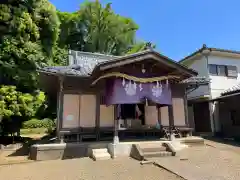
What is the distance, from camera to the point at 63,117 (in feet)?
34.8

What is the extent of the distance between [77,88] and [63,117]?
69.4 inches

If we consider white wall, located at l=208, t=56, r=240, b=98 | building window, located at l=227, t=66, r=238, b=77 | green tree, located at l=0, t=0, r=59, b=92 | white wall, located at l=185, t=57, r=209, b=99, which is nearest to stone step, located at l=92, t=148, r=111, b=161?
green tree, located at l=0, t=0, r=59, b=92

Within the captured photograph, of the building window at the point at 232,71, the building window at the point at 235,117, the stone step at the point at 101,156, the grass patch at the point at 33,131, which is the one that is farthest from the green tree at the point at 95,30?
the stone step at the point at 101,156

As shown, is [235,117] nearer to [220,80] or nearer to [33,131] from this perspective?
[220,80]

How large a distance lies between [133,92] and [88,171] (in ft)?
14.2

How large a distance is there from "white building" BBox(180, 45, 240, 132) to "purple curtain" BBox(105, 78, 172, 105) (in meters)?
8.08

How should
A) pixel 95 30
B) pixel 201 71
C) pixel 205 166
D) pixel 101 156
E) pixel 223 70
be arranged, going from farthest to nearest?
pixel 95 30
pixel 223 70
pixel 201 71
pixel 101 156
pixel 205 166

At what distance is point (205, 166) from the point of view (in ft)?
23.2

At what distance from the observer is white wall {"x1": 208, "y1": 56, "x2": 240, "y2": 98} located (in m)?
17.1

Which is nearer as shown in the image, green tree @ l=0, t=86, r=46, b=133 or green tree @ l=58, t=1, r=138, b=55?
green tree @ l=0, t=86, r=46, b=133

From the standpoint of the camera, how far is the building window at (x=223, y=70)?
57.0 ft

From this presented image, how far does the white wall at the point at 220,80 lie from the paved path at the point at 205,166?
356 inches

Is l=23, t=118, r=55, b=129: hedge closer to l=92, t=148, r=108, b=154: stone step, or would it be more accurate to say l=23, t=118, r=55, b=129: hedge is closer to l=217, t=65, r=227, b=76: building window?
l=92, t=148, r=108, b=154: stone step

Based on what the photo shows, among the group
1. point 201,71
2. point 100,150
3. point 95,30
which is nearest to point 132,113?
point 100,150
